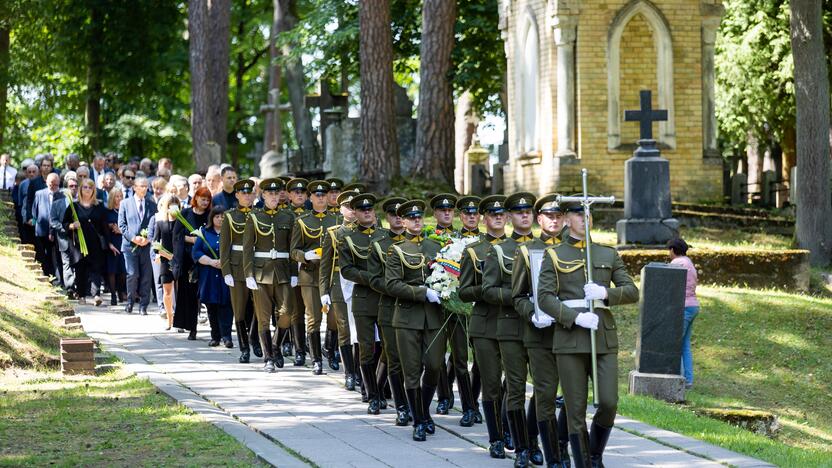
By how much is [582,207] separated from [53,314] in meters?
8.48

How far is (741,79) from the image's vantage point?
40.2m

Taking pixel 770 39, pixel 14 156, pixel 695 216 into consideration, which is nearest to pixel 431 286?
pixel 695 216

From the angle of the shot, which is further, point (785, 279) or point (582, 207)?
point (785, 279)

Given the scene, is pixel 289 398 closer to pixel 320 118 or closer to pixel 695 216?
pixel 695 216

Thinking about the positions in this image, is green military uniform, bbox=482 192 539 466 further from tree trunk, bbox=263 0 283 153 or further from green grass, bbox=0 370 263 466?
tree trunk, bbox=263 0 283 153

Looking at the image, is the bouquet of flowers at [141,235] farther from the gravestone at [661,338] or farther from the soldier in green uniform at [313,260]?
the gravestone at [661,338]

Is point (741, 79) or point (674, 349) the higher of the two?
point (741, 79)

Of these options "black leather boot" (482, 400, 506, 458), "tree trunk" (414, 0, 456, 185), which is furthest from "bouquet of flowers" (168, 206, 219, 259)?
"tree trunk" (414, 0, 456, 185)

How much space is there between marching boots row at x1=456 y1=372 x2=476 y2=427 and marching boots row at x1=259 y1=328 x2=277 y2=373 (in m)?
3.61

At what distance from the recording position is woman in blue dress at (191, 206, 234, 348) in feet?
55.1

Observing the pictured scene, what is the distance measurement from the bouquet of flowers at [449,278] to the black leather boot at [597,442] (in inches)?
80.6

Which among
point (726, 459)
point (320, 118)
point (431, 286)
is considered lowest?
point (726, 459)

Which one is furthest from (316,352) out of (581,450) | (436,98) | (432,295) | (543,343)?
(436,98)

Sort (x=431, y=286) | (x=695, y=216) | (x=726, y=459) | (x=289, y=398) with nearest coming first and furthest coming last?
(x=726, y=459) < (x=431, y=286) < (x=289, y=398) < (x=695, y=216)
